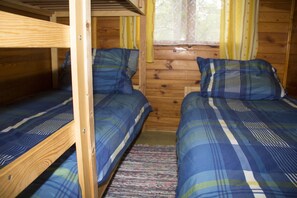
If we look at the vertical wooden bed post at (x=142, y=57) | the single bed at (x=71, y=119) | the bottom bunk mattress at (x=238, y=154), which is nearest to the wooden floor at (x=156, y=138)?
the single bed at (x=71, y=119)

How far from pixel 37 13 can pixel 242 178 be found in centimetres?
232

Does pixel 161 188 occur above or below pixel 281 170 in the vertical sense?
below

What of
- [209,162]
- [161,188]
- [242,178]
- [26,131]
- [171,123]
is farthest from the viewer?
[171,123]

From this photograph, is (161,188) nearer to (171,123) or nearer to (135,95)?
(135,95)

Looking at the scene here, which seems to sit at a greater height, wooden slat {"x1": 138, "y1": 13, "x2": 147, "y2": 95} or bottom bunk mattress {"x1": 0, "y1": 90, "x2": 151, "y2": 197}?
wooden slat {"x1": 138, "y1": 13, "x2": 147, "y2": 95}

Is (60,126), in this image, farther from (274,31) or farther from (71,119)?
(274,31)

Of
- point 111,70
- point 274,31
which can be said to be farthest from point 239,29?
point 111,70

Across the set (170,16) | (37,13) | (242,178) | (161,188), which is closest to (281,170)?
(242,178)

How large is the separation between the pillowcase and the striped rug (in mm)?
669

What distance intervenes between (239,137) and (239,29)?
1566mm

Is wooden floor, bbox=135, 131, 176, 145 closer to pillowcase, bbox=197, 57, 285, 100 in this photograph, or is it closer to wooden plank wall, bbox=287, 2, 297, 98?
pillowcase, bbox=197, 57, 285, 100

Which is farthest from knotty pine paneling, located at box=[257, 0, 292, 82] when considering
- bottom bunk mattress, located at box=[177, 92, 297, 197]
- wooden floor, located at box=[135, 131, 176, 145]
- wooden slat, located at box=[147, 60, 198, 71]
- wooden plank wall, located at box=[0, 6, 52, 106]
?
wooden plank wall, located at box=[0, 6, 52, 106]

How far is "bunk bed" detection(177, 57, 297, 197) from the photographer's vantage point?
2.61 feet

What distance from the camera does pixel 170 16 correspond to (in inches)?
97.6
